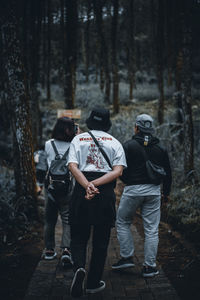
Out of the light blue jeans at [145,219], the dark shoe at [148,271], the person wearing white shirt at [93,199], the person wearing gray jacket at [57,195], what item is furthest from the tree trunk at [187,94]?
the person wearing white shirt at [93,199]

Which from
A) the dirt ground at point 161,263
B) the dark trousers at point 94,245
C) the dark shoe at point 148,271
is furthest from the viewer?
the dark shoe at point 148,271

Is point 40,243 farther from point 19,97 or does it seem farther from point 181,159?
point 181,159

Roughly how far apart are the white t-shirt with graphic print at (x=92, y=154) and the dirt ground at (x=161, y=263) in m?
1.85

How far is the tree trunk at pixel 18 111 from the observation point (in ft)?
19.1

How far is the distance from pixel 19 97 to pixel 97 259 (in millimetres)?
3701

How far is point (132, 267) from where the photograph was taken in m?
4.45

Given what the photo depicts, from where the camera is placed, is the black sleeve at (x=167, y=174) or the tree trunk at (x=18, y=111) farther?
the tree trunk at (x=18, y=111)

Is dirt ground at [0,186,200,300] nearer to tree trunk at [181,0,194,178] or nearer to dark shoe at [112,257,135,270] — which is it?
dark shoe at [112,257,135,270]

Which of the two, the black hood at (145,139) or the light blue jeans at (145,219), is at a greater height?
the black hood at (145,139)

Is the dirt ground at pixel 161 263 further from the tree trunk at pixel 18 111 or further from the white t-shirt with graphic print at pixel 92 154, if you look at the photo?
the white t-shirt with graphic print at pixel 92 154

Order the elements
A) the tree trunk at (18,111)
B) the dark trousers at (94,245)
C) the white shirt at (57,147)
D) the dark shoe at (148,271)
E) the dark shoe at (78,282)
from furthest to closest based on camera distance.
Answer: the tree trunk at (18,111) → the white shirt at (57,147) → the dark shoe at (148,271) → the dark trousers at (94,245) → the dark shoe at (78,282)

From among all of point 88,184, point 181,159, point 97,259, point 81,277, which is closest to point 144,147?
point 88,184

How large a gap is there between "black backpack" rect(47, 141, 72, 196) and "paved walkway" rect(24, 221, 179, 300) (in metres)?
1.16

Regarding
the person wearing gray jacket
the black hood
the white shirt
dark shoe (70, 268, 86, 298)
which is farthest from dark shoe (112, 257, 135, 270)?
the white shirt
